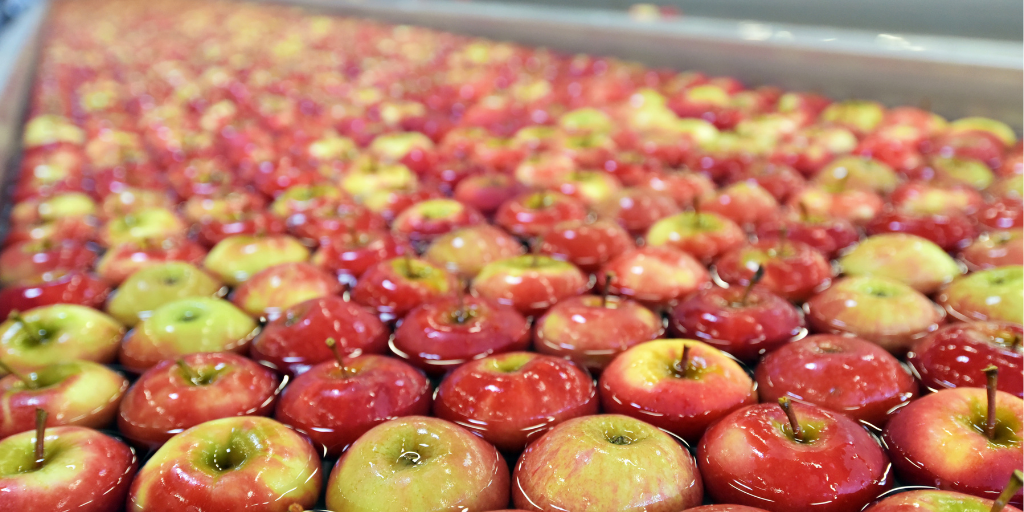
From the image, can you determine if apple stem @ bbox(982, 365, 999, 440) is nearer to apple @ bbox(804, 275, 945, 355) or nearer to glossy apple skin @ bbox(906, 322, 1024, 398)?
glossy apple skin @ bbox(906, 322, 1024, 398)

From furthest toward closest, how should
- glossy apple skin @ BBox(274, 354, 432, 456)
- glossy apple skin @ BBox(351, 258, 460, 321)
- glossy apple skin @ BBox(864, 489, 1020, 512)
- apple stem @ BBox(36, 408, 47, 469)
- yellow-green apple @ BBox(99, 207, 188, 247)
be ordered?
yellow-green apple @ BBox(99, 207, 188, 247)
glossy apple skin @ BBox(351, 258, 460, 321)
glossy apple skin @ BBox(274, 354, 432, 456)
apple stem @ BBox(36, 408, 47, 469)
glossy apple skin @ BBox(864, 489, 1020, 512)

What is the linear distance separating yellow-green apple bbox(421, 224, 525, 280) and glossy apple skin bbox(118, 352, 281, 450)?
53 cm

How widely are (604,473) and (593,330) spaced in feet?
1.28

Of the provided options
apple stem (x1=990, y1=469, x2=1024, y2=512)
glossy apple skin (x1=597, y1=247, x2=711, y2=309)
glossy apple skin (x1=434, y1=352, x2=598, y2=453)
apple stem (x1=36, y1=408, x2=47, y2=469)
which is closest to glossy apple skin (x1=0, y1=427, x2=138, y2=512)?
apple stem (x1=36, y1=408, x2=47, y2=469)

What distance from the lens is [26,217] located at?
1.95m

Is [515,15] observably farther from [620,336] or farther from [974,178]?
[620,336]

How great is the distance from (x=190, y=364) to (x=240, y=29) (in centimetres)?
633

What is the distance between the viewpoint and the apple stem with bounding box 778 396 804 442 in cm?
80

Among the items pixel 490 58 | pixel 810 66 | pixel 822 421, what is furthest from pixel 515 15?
pixel 822 421

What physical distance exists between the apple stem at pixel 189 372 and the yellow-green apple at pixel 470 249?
57 cm

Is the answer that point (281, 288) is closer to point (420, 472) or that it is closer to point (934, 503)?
point (420, 472)

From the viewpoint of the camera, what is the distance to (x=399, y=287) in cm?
136

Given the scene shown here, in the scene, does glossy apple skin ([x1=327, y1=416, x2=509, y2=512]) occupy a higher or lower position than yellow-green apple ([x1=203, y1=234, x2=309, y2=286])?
higher

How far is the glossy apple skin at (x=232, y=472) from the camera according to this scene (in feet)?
2.69
